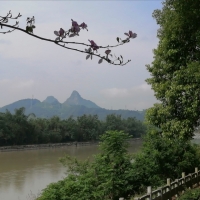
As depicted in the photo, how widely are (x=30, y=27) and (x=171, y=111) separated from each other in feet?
20.3

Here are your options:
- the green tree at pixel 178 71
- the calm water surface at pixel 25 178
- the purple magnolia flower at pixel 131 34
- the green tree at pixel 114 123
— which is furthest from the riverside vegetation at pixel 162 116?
the green tree at pixel 114 123

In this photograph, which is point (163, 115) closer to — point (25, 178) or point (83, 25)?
point (83, 25)

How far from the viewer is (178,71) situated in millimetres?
6887

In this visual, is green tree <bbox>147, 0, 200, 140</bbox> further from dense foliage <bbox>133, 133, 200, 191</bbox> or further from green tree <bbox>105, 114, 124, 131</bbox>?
green tree <bbox>105, 114, 124, 131</bbox>

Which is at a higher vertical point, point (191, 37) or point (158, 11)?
point (158, 11)

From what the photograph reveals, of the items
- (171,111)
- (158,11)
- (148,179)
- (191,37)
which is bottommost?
(148,179)

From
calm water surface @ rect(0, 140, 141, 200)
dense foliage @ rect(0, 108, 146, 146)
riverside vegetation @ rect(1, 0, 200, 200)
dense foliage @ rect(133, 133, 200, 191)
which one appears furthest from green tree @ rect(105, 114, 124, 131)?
riverside vegetation @ rect(1, 0, 200, 200)

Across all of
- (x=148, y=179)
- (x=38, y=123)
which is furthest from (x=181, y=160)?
(x=38, y=123)

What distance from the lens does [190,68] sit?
6520 millimetres

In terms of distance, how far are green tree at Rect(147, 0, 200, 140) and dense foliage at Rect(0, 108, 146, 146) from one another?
32.6m

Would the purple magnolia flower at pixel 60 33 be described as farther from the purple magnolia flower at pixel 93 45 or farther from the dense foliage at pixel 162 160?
the dense foliage at pixel 162 160

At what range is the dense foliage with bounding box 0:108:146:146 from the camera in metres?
38.9

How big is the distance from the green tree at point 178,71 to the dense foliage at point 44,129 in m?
32.6

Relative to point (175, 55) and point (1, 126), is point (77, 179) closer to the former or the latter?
point (175, 55)
